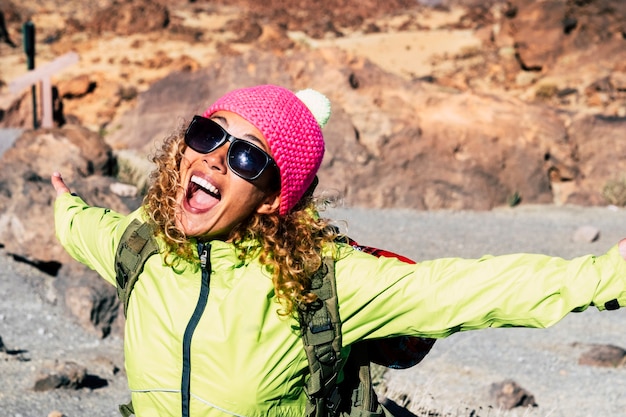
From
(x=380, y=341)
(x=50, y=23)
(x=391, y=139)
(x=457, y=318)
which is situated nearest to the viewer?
(x=457, y=318)

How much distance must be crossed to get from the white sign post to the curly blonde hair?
10131mm

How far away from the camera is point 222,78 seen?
1207 centimetres

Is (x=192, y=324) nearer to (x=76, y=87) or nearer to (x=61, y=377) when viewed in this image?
(x=61, y=377)

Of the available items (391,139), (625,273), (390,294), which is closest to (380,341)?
(390,294)

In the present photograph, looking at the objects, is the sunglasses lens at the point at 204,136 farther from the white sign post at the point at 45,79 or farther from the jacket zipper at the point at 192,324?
the white sign post at the point at 45,79

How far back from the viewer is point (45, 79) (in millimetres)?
12562

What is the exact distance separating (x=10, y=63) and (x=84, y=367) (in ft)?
64.1

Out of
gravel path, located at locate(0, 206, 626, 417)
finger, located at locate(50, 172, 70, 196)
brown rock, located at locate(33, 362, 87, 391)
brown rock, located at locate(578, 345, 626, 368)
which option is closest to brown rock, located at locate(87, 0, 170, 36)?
gravel path, located at locate(0, 206, 626, 417)

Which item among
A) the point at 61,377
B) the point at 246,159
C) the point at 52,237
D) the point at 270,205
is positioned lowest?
the point at 52,237

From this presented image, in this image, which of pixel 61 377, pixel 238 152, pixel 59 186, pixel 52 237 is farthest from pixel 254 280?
pixel 52 237

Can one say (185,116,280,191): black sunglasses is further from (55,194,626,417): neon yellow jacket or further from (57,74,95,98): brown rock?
(57,74,95,98): brown rock

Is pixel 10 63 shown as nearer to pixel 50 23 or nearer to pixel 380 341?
pixel 50 23

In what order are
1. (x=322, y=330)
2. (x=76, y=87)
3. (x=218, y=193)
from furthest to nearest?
(x=76, y=87) → (x=218, y=193) → (x=322, y=330)

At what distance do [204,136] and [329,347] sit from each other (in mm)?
579
